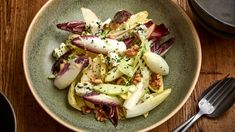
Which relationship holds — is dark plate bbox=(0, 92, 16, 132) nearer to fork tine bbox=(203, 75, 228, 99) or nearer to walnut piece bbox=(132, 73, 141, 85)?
walnut piece bbox=(132, 73, 141, 85)

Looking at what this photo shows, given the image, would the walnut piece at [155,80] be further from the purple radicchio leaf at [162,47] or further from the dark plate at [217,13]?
the dark plate at [217,13]

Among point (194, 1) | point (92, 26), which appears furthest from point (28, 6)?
point (194, 1)

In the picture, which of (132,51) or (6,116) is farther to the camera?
(132,51)

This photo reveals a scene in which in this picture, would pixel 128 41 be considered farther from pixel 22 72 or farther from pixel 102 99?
pixel 22 72

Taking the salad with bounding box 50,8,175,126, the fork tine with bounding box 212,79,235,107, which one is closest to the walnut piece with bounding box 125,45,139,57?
the salad with bounding box 50,8,175,126

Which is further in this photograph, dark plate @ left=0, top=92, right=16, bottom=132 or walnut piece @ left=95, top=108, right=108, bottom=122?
walnut piece @ left=95, top=108, right=108, bottom=122

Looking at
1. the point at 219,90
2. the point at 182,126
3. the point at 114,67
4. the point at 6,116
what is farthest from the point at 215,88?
the point at 6,116

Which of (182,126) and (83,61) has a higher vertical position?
(83,61)

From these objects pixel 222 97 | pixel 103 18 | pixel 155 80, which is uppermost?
pixel 103 18
